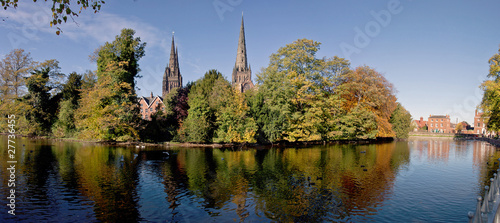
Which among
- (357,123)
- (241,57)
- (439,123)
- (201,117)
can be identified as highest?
(241,57)

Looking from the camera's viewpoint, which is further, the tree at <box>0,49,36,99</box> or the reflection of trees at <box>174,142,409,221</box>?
the tree at <box>0,49,36,99</box>

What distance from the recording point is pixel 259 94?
45344mm

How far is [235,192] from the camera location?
1614 cm

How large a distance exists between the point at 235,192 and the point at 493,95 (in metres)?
41.2

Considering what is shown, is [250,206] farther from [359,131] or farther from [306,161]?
[359,131]

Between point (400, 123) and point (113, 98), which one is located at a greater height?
point (113, 98)

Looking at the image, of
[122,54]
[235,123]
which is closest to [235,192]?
[235,123]

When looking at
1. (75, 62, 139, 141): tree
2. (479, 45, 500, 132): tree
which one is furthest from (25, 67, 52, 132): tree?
(479, 45, 500, 132): tree

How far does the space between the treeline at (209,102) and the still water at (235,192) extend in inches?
640

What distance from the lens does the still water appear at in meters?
12.4

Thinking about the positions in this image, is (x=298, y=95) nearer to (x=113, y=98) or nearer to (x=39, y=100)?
(x=113, y=98)

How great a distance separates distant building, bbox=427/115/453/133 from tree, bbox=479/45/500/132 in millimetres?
81836

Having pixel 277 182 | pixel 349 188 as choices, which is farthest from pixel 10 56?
pixel 349 188

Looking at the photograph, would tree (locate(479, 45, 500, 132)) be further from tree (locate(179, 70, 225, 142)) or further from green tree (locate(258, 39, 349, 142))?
tree (locate(179, 70, 225, 142))
